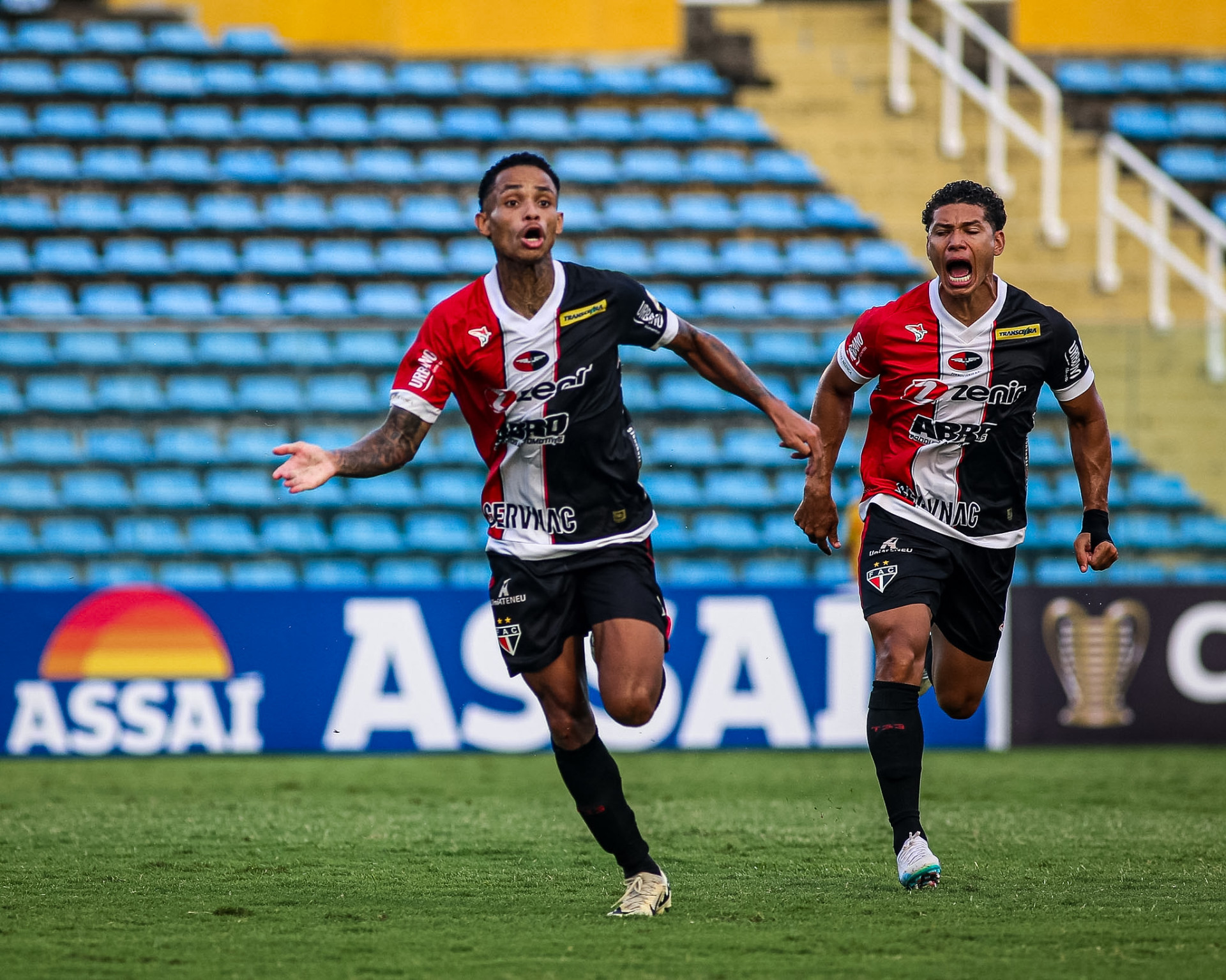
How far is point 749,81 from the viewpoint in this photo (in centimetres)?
1591

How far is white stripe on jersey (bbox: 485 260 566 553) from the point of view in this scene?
483cm

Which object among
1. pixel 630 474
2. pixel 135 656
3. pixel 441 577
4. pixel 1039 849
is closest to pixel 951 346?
pixel 630 474

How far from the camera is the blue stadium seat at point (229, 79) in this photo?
1518 centimetres

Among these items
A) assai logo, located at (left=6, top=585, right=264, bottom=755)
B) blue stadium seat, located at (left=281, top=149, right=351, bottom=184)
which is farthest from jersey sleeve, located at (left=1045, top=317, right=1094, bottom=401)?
blue stadium seat, located at (left=281, top=149, right=351, bottom=184)

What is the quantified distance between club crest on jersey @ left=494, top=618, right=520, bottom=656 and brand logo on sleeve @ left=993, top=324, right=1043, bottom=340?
6.50 ft

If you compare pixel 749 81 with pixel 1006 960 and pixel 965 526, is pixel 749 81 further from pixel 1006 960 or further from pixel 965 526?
pixel 1006 960

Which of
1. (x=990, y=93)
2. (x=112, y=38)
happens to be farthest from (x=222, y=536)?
(x=990, y=93)

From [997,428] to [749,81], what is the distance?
11.1 metres

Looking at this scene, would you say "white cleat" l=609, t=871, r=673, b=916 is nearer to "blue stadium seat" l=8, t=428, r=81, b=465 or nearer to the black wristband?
the black wristband

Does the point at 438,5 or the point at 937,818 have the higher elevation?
the point at 438,5

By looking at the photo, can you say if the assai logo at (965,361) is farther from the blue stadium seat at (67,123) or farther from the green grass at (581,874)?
the blue stadium seat at (67,123)

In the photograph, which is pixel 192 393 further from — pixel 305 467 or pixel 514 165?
pixel 305 467

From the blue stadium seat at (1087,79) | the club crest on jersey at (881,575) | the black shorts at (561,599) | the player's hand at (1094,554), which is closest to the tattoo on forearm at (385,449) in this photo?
the black shorts at (561,599)

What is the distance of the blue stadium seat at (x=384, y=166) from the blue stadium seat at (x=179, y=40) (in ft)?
7.38
